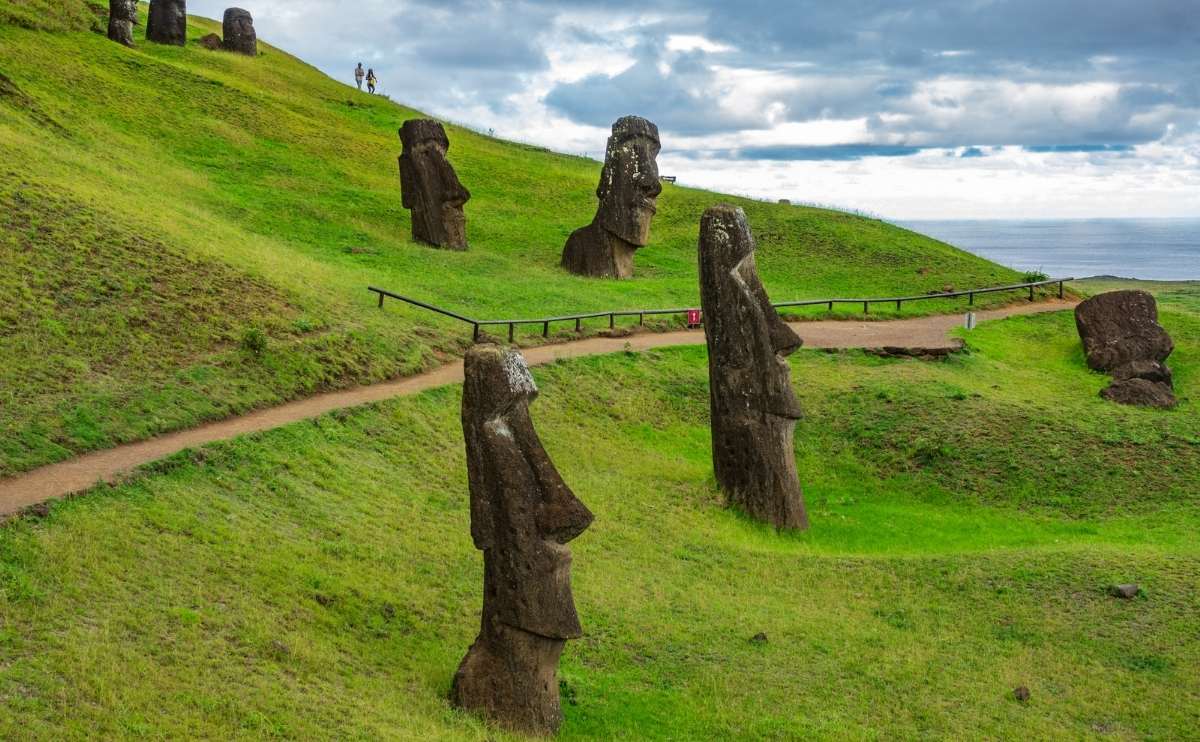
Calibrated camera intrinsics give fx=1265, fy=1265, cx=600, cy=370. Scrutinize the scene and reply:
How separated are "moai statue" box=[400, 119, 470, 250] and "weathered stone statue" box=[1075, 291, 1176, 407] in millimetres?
20463

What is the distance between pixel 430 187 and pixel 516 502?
30461 millimetres

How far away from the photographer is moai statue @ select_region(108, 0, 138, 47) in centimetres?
5738

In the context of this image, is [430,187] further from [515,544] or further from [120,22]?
[515,544]

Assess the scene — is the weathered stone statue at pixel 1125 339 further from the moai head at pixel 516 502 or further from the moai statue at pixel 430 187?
the moai head at pixel 516 502

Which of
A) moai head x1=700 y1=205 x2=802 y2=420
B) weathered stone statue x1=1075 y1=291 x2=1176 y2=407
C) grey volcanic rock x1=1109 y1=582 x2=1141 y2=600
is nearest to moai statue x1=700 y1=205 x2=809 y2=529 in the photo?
moai head x1=700 y1=205 x2=802 y2=420

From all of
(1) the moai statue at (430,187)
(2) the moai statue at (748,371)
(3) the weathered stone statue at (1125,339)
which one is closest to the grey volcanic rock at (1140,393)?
(3) the weathered stone statue at (1125,339)

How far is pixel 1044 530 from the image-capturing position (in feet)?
78.5

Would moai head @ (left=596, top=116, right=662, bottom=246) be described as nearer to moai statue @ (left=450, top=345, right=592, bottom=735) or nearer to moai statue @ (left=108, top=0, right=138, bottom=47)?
moai statue @ (left=450, top=345, right=592, bottom=735)

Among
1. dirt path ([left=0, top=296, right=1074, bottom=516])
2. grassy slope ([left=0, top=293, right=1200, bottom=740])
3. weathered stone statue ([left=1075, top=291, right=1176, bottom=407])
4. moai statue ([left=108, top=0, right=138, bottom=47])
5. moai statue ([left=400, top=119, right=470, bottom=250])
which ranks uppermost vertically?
moai statue ([left=108, top=0, right=138, bottom=47])

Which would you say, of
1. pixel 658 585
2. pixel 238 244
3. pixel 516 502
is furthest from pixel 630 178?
pixel 516 502

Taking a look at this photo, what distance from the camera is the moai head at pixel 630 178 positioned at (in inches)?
1613

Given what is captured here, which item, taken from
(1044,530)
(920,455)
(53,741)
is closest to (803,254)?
(920,455)

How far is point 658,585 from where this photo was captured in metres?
19.7

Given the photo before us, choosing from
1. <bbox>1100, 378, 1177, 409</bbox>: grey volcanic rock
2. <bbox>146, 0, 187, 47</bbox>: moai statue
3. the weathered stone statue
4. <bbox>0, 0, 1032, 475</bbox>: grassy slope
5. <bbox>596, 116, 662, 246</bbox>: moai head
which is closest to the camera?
<bbox>0, 0, 1032, 475</bbox>: grassy slope
